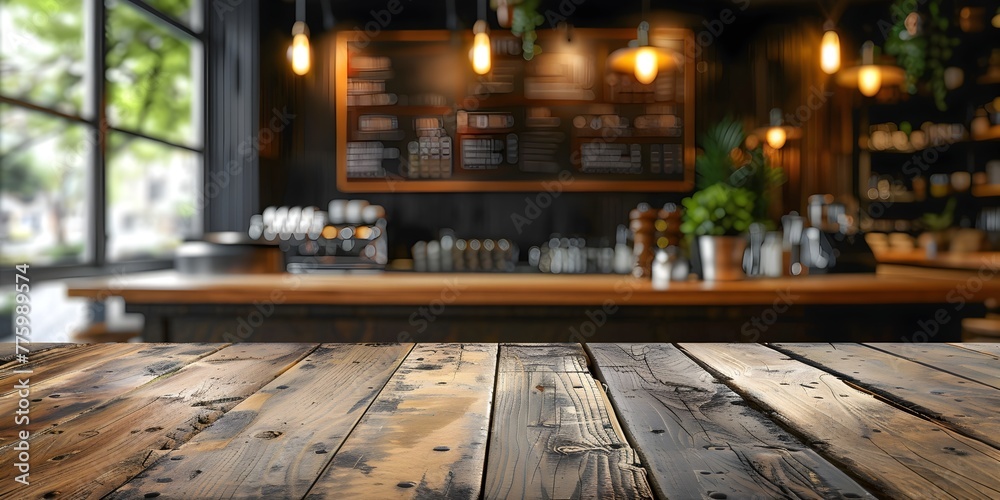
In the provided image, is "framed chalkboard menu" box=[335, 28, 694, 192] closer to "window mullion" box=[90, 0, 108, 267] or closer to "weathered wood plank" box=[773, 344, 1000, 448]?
"window mullion" box=[90, 0, 108, 267]

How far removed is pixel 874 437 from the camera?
67 centimetres

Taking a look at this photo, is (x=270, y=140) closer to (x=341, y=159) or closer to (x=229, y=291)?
(x=341, y=159)

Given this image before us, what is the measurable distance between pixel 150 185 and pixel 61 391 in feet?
12.3

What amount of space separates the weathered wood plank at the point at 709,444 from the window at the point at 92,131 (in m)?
3.16

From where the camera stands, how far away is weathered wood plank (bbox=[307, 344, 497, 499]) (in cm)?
53

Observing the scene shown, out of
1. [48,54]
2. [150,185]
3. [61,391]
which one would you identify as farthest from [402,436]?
[150,185]

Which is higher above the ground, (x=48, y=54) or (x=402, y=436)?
(x=48, y=54)

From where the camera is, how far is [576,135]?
4.88 m

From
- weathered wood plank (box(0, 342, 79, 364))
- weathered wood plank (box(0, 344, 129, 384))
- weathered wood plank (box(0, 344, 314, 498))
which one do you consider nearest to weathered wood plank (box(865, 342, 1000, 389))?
weathered wood plank (box(0, 344, 314, 498))

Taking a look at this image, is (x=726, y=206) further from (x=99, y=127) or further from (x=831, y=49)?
(x=99, y=127)

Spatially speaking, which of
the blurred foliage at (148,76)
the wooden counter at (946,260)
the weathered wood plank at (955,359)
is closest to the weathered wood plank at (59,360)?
the weathered wood plank at (955,359)

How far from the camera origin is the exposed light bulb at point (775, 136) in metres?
4.96

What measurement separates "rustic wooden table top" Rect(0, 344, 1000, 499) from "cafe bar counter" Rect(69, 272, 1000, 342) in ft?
3.43

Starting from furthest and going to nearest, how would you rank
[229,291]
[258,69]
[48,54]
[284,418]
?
1. [258,69]
2. [48,54]
3. [229,291]
4. [284,418]
